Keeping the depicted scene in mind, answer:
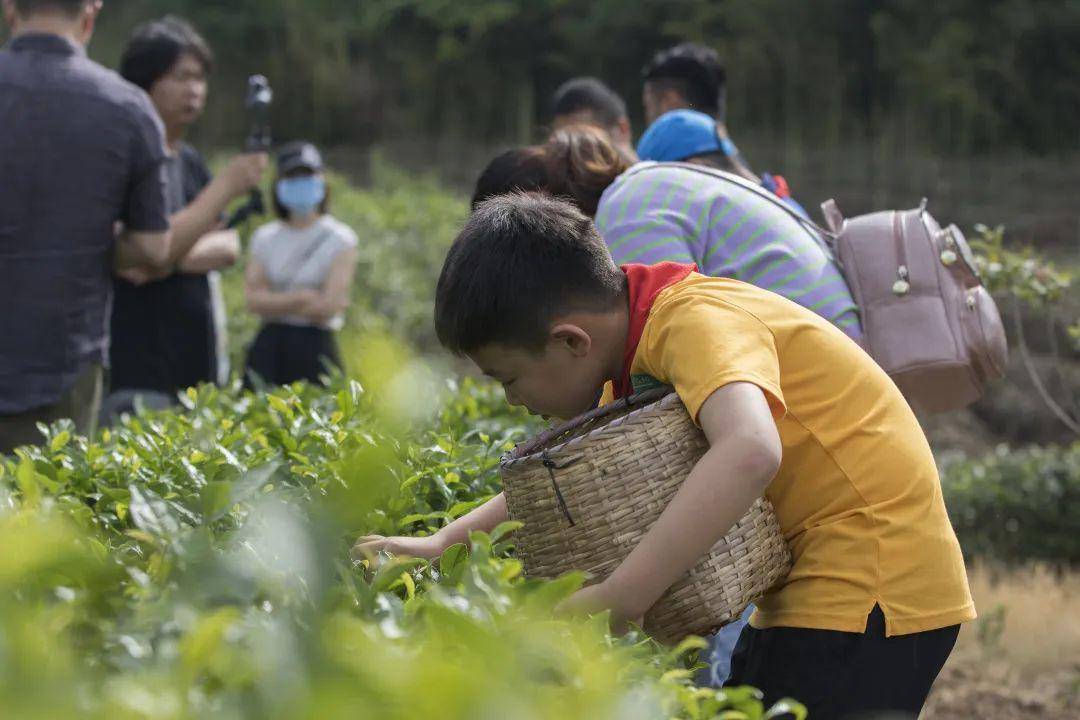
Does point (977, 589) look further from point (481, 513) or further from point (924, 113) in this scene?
point (924, 113)

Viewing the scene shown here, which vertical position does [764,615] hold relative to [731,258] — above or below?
below

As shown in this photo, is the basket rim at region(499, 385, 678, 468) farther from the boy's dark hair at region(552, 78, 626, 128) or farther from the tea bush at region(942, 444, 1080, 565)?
the tea bush at region(942, 444, 1080, 565)

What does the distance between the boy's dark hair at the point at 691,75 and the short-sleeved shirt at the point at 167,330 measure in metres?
1.78

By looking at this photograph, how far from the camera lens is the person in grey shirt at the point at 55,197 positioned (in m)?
3.76

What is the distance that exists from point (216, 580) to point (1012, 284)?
456 centimetres

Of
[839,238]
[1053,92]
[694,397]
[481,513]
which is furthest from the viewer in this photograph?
[1053,92]

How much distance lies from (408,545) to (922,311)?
1406mm

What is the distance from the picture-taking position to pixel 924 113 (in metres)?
16.3

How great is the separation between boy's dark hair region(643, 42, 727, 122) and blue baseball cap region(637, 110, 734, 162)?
2.59 ft

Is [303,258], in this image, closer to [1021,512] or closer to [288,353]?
[288,353]

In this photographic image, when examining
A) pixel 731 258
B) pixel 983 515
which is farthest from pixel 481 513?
pixel 983 515

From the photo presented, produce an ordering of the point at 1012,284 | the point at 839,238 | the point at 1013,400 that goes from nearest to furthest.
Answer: the point at 839,238 < the point at 1012,284 < the point at 1013,400

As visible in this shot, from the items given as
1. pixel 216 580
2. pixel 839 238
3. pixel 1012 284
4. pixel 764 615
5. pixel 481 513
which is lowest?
pixel 1012 284

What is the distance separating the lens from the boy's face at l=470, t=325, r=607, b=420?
80.7 inches
